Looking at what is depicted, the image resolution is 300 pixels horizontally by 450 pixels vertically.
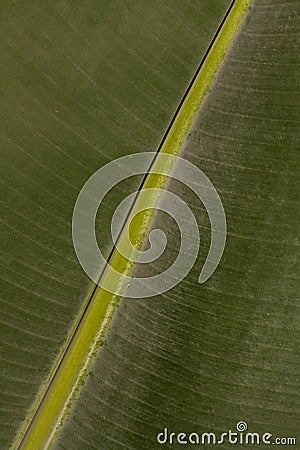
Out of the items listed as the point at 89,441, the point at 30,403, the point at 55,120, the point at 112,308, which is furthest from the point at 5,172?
the point at 89,441

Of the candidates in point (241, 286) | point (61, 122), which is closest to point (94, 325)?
point (241, 286)

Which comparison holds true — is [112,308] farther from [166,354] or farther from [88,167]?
[88,167]
